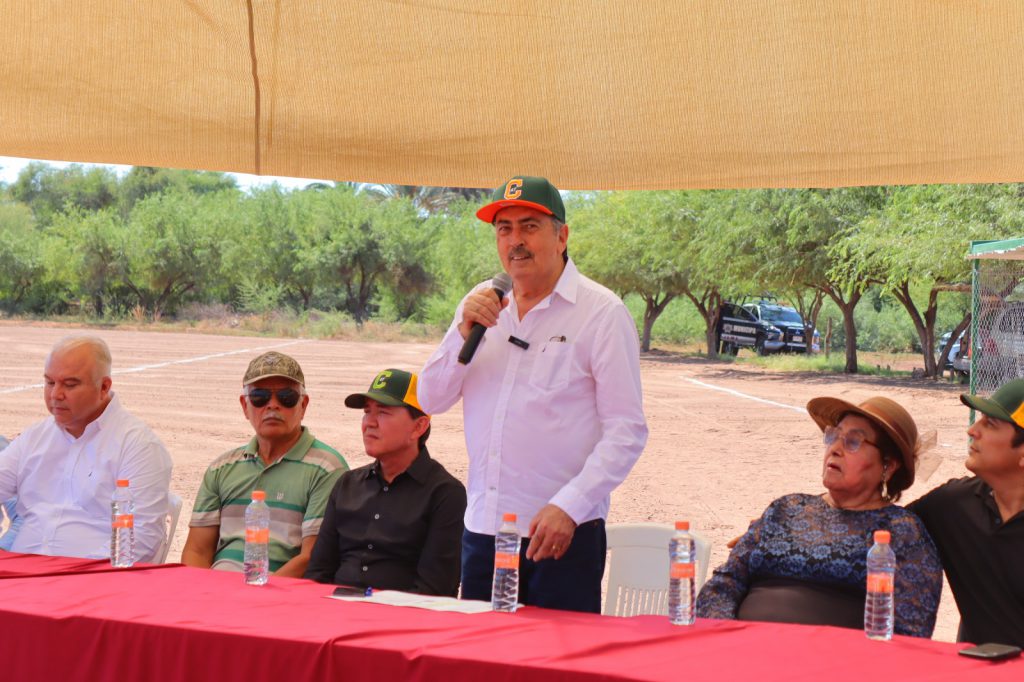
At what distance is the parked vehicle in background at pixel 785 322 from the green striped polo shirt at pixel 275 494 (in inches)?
1352

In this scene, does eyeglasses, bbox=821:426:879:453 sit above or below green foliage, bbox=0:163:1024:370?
below

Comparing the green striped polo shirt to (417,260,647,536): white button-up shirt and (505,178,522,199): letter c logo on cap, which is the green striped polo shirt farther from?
(505,178,522,199): letter c logo on cap

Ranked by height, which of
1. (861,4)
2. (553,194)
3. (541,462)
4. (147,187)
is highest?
(147,187)

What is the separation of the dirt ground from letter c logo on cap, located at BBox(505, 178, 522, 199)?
5218 mm

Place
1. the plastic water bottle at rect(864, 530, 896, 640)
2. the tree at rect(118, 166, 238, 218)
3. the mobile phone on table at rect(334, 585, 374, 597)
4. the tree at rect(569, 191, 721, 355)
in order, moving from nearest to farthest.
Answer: the plastic water bottle at rect(864, 530, 896, 640)
the mobile phone on table at rect(334, 585, 374, 597)
the tree at rect(569, 191, 721, 355)
the tree at rect(118, 166, 238, 218)

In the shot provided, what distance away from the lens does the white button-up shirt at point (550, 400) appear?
3391 mm

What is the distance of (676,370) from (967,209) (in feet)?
36.5

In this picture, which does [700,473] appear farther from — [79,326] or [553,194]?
[79,326]

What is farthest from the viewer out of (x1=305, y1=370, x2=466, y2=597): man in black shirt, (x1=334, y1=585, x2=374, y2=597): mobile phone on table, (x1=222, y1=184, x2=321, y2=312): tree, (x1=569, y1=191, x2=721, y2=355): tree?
(x1=222, y1=184, x2=321, y2=312): tree

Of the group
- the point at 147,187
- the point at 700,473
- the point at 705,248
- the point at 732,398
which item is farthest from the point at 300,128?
the point at 147,187

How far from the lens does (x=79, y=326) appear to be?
44.8 meters

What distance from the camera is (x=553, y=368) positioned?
343cm

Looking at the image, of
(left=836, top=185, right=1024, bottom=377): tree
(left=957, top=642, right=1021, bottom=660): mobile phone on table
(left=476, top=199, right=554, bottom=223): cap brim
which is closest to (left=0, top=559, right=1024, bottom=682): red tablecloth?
(left=957, top=642, right=1021, bottom=660): mobile phone on table

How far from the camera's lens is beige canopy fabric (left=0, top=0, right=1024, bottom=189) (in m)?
3.73
